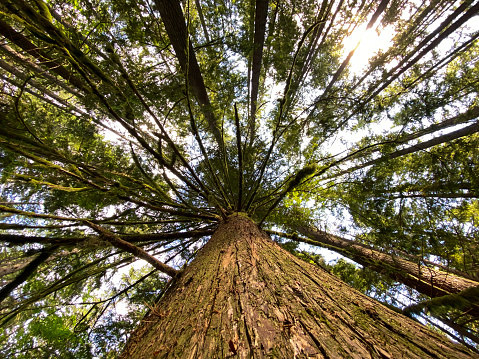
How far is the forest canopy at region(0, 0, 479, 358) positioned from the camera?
8.89ft

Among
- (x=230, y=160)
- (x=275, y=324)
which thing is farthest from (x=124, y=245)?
(x=230, y=160)

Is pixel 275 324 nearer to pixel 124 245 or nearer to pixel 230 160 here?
pixel 124 245

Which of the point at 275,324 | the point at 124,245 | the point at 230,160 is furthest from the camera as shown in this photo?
the point at 230,160

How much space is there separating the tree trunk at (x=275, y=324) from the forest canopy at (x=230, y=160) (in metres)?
0.89

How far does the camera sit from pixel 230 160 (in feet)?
18.7

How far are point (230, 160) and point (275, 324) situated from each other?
16.7 feet

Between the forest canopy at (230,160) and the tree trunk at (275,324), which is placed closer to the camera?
the tree trunk at (275,324)

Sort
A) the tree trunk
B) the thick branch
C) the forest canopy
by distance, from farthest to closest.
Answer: the forest canopy → the thick branch → the tree trunk

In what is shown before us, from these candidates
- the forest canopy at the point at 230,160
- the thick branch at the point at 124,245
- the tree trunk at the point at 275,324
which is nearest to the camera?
the tree trunk at the point at 275,324

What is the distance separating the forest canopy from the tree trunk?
0.89 m

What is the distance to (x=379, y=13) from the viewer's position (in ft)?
20.1

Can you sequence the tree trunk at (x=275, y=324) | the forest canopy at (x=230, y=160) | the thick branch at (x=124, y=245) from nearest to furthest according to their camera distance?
1. the tree trunk at (x=275, y=324)
2. the thick branch at (x=124, y=245)
3. the forest canopy at (x=230, y=160)

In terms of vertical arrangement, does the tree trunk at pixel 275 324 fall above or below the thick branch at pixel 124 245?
below

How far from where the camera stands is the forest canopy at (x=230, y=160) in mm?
2709
